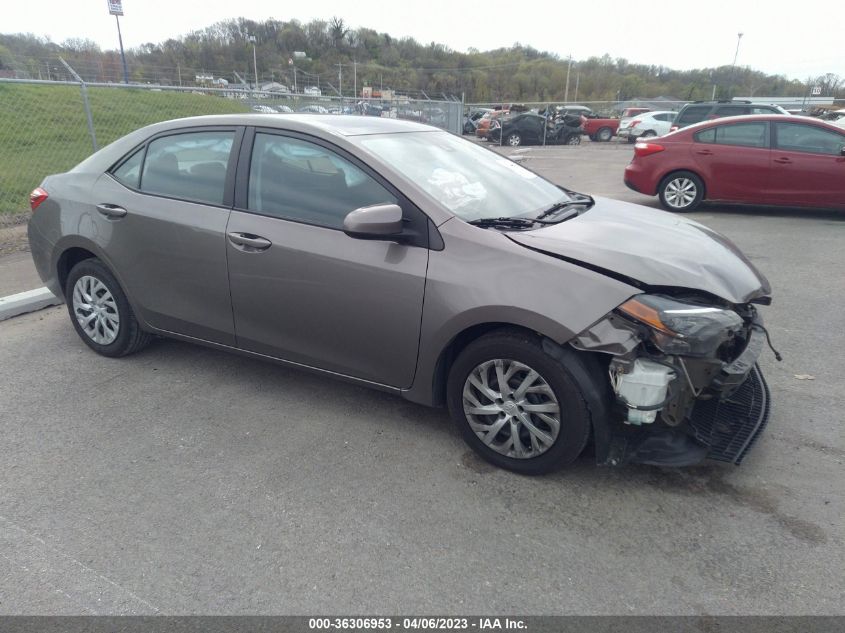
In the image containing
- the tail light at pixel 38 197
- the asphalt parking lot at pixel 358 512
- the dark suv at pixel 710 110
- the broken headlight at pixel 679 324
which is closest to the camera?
the asphalt parking lot at pixel 358 512

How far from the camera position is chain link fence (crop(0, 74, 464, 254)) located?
29.0 feet

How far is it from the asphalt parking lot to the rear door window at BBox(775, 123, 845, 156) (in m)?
5.90

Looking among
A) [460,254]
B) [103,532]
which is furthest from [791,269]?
[103,532]

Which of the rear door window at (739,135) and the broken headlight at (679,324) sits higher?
the rear door window at (739,135)

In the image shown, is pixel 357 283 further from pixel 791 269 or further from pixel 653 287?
pixel 791 269

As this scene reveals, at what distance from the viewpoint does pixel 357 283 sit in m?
3.18

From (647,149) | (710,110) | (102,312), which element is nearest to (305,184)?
(102,312)

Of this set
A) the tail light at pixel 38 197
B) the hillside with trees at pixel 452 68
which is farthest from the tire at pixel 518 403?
the hillside with trees at pixel 452 68

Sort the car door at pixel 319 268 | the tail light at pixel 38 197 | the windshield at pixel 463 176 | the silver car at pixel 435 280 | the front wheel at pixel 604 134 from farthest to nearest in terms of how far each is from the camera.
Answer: the front wheel at pixel 604 134 → the tail light at pixel 38 197 → the windshield at pixel 463 176 → the car door at pixel 319 268 → the silver car at pixel 435 280

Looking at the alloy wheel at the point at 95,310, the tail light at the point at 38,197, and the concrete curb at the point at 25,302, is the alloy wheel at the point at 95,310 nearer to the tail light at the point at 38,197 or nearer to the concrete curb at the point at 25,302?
the tail light at the point at 38,197

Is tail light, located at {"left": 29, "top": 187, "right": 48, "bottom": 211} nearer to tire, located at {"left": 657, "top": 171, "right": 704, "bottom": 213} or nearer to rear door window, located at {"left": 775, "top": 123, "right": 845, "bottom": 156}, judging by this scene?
tire, located at {"left": 657, "top": 171, "right": 704, "bottom": 213}

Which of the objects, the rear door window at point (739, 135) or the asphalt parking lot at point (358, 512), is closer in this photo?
the asphalt parking lot at point (358, 512)

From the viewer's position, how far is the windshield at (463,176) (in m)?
3.29

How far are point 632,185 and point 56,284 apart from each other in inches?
329
